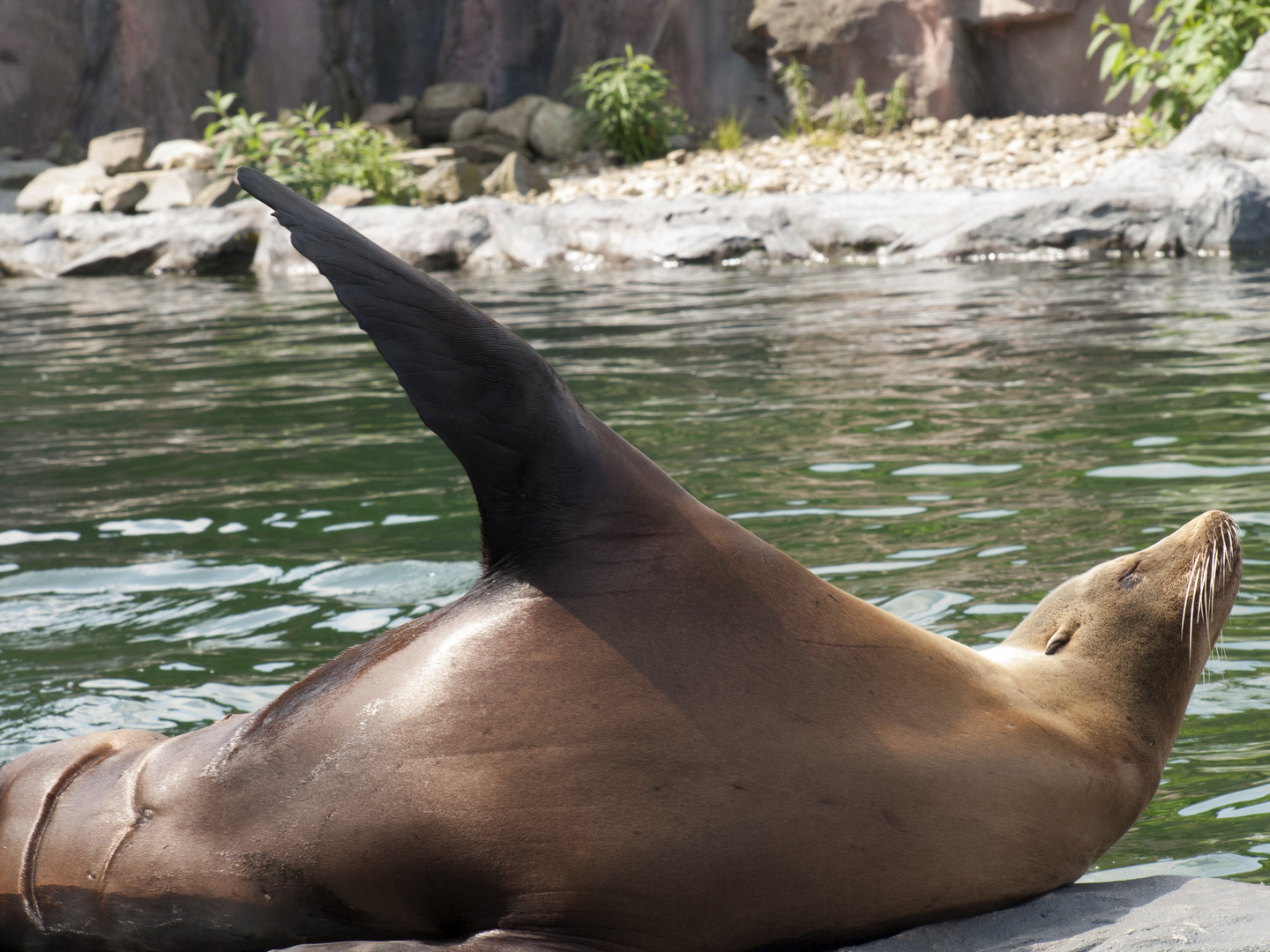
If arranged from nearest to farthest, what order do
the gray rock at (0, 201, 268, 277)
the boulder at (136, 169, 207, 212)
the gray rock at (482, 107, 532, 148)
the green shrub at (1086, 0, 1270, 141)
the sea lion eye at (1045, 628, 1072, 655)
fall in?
the sea lion eye at (1045, 628, 1072, 655), the green shrub at (1086, 0, 1270, 141), the gray rock at (0, 201, 268, 277), the boulder at (136, 169, 207, 212), the gray rock at (482, 107, 532, 148)

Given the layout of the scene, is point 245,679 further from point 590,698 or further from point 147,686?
point 590,698

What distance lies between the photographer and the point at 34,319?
39.4 ft

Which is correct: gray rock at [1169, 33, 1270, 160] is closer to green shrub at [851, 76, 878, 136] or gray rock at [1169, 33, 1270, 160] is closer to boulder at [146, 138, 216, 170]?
green shrub at [851, 76, 878, 136]

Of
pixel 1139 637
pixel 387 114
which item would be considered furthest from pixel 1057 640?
pixel 387 114

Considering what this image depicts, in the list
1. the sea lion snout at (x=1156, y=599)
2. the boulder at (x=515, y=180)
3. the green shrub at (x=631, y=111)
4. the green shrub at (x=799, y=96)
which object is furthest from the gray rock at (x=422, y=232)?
the sea lion snout at (x=1156, y=599)

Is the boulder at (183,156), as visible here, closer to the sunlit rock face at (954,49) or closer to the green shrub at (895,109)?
the sunlit rock face at (954,49)

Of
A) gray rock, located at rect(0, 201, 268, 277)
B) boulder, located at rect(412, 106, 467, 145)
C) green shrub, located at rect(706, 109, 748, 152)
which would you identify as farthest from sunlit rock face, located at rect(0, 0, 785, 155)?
gray rock, located at rect(0, 201, 268, 277)

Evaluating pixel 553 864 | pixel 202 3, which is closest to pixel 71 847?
pixel 553 864

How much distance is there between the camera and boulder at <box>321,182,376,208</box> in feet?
55.2

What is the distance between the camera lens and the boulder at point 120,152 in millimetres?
20844

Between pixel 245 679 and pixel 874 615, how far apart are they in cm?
187

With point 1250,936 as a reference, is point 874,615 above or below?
above

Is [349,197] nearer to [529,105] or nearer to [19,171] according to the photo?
[529,105]

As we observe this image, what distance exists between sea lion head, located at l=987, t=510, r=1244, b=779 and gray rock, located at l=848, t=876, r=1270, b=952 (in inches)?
12.0
